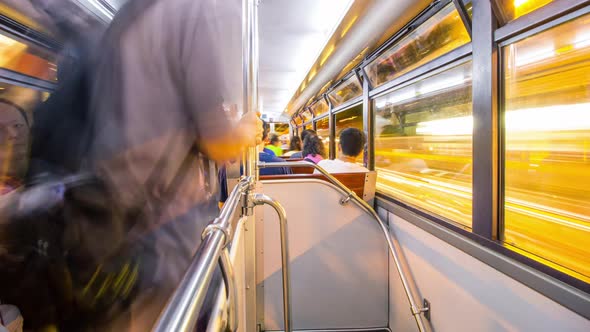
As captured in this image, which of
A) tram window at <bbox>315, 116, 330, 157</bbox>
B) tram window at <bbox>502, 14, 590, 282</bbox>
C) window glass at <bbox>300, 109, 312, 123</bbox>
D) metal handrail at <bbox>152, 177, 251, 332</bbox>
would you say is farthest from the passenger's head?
metal handrail at <bbox>152, 177, 251, 332</bbox>

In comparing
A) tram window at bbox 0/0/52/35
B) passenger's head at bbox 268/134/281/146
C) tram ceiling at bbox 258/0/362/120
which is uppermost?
tram ceiling at bbox 258/0/362/120

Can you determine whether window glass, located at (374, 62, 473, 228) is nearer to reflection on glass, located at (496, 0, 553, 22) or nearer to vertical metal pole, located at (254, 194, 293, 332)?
reflection on glass, located at (496, 0, 553, 22)

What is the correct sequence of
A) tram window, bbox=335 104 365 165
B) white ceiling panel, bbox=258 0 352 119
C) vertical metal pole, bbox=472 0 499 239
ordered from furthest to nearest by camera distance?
tram window, bbox=335 104 365 165 < white ceiling panel, bbox=258 0 352 119 < vertical metal pole, bbox=472 0 499 239

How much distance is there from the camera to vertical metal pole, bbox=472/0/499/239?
1548 mm

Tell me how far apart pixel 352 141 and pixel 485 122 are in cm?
183

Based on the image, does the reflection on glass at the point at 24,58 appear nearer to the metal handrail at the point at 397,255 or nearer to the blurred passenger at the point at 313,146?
the metal handrail at the point at 397,255

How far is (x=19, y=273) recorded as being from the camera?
677mm

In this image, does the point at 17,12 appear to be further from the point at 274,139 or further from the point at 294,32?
the point at 274,139

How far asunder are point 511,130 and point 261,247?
182cm

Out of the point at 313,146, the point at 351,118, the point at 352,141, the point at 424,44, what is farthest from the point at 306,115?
the point at 424,44

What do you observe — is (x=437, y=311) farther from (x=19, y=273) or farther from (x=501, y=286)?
(x=19, y=273)

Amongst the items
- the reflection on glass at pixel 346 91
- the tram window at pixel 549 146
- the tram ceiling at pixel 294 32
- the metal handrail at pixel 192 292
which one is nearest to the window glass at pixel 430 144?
the tram window at pixel 549 146

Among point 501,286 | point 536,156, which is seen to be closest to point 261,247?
point 501,286

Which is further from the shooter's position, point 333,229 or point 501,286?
point 333,229
